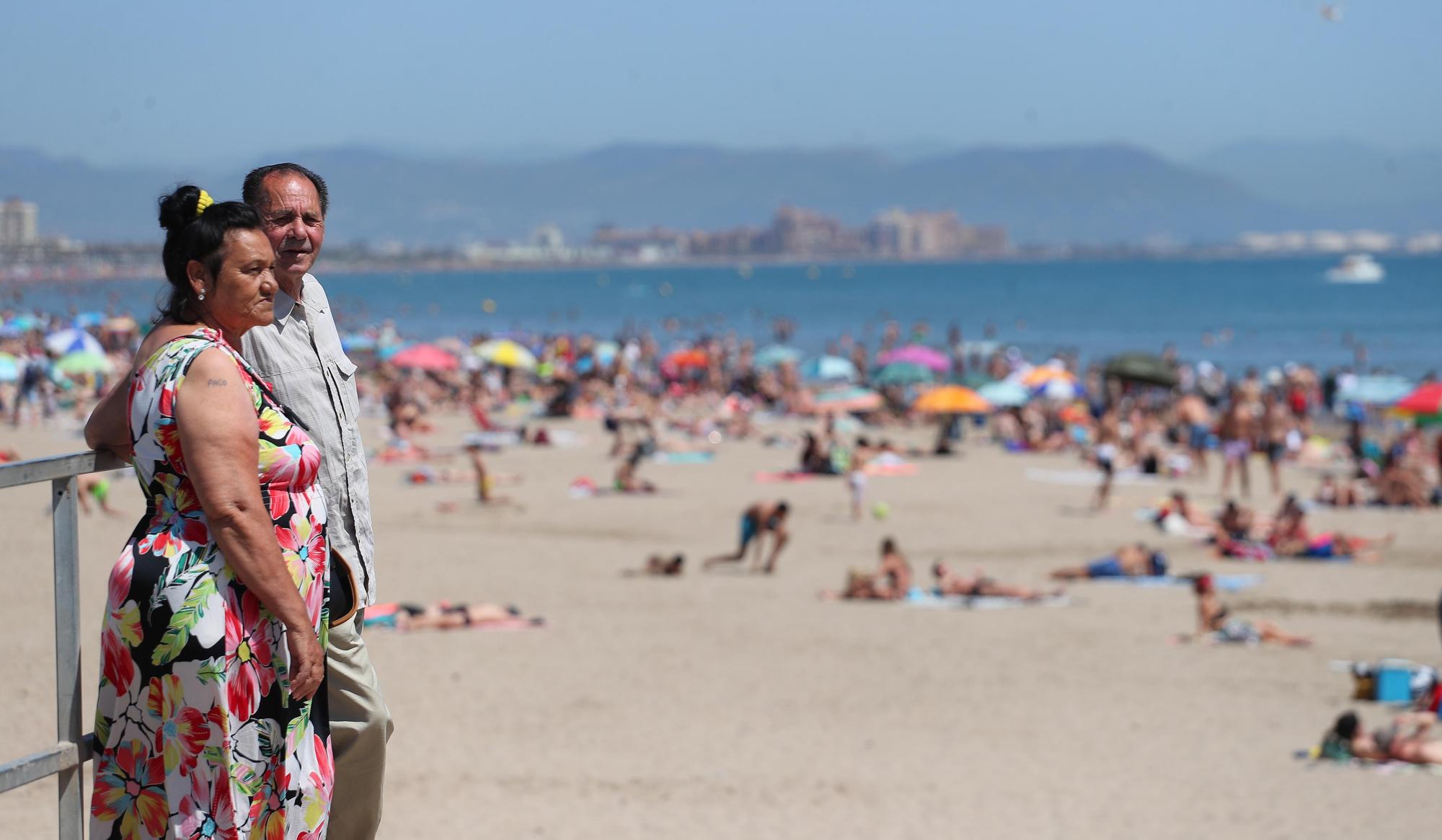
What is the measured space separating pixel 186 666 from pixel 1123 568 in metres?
12.5

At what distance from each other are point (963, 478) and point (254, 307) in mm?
18935

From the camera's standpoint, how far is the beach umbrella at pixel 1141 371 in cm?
2648

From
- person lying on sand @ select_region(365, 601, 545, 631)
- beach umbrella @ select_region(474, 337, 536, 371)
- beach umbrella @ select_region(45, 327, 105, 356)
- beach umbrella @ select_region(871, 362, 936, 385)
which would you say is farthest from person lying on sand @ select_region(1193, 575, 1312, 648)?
beach umbrella @ select_region(474, 337, 536, 371)

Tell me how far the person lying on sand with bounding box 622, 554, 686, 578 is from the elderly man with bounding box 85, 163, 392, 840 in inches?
422

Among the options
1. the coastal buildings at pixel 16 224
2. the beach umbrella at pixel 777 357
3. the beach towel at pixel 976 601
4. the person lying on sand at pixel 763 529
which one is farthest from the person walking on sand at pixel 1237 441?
the coastal buildings at pixel 16 224

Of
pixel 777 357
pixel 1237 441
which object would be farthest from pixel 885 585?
pixel 777 357

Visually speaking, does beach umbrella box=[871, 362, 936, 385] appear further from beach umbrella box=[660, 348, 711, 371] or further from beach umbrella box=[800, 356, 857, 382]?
beach umbrella box=[660, 348, 711, 371]

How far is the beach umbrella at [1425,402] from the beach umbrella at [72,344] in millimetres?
20589

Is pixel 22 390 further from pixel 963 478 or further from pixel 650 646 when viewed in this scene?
pixel 650 646

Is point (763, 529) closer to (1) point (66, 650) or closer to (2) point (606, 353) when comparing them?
(1) point (66, 650)

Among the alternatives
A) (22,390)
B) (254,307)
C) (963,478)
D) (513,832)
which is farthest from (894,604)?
(22,390)

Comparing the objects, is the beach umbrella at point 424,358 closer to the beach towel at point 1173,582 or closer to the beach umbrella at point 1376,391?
the beach towel at point 1173,582

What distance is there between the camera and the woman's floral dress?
89.4 inches

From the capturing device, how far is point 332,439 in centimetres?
271
